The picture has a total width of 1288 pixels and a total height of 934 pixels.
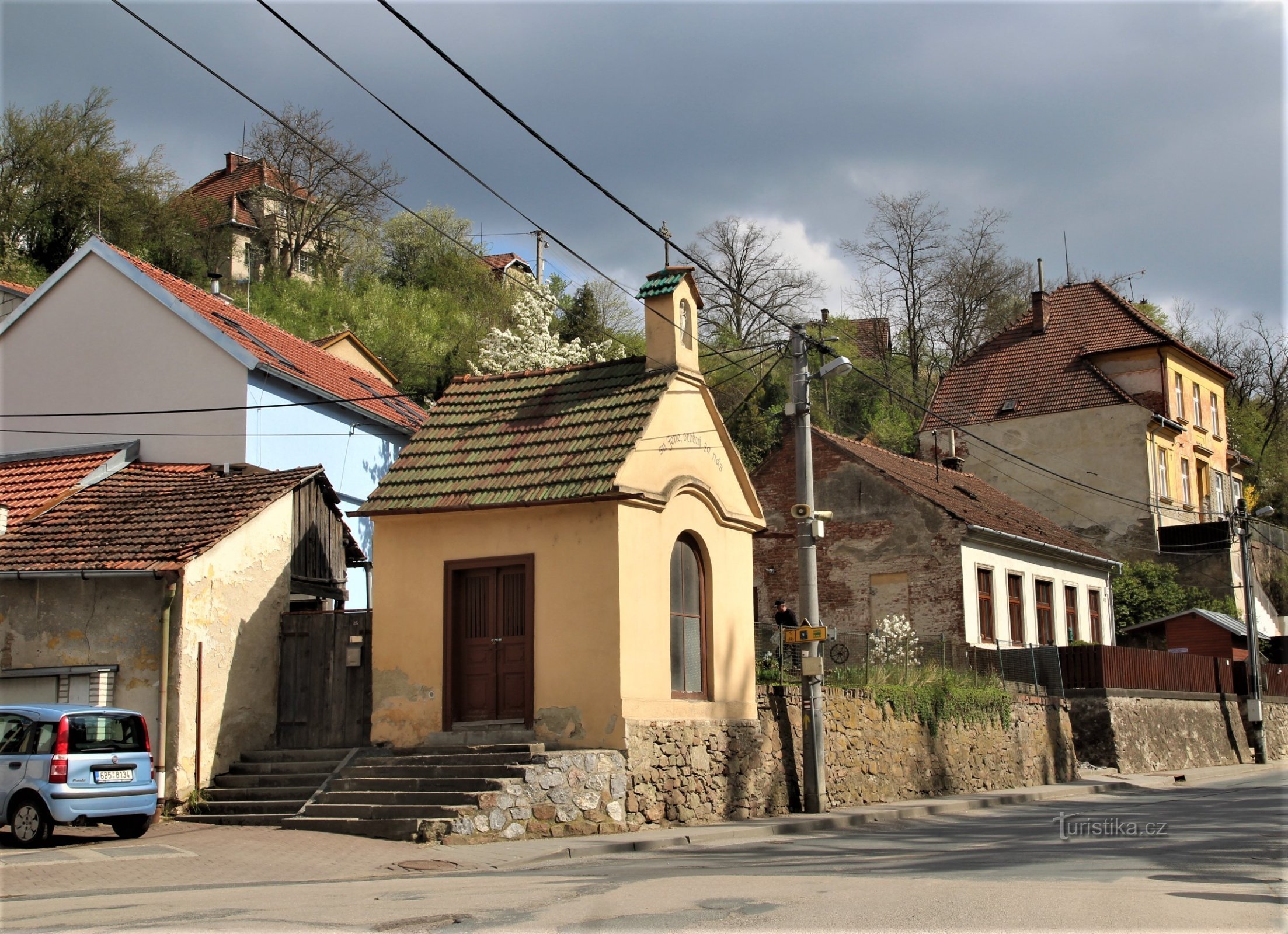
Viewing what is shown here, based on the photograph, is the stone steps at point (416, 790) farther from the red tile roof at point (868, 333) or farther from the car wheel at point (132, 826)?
the red tile roof at point (868, 333)

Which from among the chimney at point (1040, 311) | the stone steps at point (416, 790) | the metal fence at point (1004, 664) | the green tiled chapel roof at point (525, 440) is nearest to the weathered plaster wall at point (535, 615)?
the green tiled chapel roof at point (525, 440)

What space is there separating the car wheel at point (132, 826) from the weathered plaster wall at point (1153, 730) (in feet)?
71.4

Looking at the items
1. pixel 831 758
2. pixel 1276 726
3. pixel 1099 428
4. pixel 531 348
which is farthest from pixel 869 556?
pixel 1276 726

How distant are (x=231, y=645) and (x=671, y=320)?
7.76 meters

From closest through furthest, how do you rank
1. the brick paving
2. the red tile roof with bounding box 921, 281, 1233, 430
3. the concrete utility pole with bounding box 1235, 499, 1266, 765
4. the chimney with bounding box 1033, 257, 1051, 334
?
the brick paving < the concrete utility pole with bounding box 1235, 499, 1266, 765 < the red tile roof with bounding box 921, 281, 1233, 430 < the chimney with bounding box 1033, 257, 1051, 334

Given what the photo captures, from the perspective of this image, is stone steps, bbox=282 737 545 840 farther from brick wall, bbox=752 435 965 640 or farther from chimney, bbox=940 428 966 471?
chimney, bbox=940 428 966 471

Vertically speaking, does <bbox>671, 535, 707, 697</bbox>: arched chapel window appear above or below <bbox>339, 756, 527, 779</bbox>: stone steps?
above

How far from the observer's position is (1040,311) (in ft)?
161

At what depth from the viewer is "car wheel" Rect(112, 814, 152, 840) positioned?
1440 cm

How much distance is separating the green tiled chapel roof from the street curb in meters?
4.41

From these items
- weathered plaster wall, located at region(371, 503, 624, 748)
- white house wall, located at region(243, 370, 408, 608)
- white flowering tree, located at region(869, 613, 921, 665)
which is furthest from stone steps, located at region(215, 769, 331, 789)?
white flowering tree, located at region(869, 613, 921, 665)

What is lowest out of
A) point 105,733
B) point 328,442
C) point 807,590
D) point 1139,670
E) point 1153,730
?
point 1153,730

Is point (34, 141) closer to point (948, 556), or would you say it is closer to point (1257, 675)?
point (948, 556)

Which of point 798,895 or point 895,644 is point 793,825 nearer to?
point 798,895
